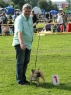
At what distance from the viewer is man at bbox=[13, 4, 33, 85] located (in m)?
5.13

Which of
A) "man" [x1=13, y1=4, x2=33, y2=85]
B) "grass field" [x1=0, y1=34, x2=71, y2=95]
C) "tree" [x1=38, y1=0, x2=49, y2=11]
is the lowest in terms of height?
"grass field" [x1=0, y1=34, x2=71, y2=95]

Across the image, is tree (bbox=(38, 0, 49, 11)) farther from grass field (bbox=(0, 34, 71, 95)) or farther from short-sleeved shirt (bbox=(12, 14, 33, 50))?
short-sleeved shirt (bbox=(12, 14, 33, 50))

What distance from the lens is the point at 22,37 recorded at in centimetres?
522

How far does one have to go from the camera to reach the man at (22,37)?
513 cm

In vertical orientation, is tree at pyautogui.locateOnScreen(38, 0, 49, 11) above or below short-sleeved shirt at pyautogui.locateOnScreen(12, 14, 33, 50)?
above

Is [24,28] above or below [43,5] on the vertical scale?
below

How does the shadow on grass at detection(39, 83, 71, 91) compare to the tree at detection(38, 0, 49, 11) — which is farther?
the tree at detection(38, 0, 49, 11)

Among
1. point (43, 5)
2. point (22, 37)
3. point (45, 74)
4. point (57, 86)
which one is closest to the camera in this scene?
point (22, 37)

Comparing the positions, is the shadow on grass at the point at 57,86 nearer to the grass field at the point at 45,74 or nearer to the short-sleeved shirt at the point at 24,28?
the grass field at the point at 45,74

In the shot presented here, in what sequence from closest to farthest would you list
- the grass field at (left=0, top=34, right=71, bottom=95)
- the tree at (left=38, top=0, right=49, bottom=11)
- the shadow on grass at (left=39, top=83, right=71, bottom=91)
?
1. the grass field at (left=0, top=34, right=71, bottom=95)
2. the shadow on grass at (left=39, top=83, right=71, bottom=91)
3. the tree at (left=38, top=0, right=49, bottom=11)

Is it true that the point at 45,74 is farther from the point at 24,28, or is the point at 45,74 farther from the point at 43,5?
the point at 43,5

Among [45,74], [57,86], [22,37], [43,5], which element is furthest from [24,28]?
[43,5]

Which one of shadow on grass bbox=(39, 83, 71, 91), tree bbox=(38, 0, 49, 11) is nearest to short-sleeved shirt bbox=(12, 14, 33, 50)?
shadow on grass bbox=(39, 83, 71, 91)

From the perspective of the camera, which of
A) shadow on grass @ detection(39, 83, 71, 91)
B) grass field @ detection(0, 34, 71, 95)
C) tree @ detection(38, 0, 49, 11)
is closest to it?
grass field @ detection(0, 34, 71, 95)
